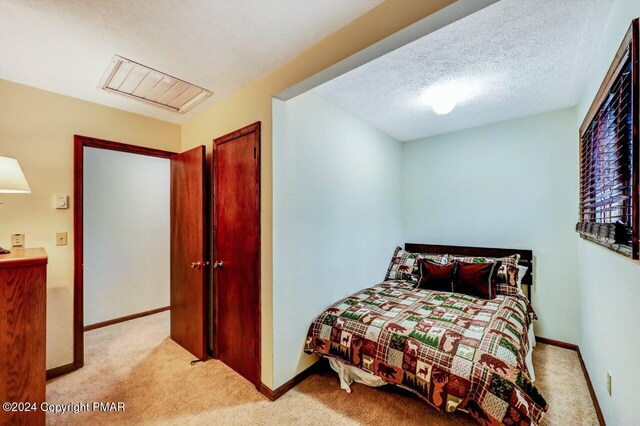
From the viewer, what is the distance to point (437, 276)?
2.87 meters

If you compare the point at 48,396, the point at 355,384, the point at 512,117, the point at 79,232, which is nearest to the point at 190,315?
the point at 48,396

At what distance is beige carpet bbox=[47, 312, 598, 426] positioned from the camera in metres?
1.78

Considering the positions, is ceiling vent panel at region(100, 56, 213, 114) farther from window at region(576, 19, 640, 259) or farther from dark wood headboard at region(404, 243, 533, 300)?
dark wood headboard at region(404, 243, 533, 300)

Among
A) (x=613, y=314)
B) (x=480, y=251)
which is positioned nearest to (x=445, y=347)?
(x=613, y=314)

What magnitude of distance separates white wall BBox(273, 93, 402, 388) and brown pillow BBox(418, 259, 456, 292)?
0.58m

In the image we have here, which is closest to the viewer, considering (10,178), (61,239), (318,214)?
(10,178)

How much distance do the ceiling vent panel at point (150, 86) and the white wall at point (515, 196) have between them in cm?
286

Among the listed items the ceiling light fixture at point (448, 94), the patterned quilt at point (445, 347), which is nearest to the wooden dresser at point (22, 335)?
the patterned quilt at point (445, 347)

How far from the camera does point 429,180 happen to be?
3688 mm

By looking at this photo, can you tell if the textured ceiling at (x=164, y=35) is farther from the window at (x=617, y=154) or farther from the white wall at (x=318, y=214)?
the window at (x=617, y=154)

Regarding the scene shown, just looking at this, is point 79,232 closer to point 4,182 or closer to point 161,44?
point 4,182

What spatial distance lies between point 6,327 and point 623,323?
124 inches

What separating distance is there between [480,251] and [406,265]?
2.95ft

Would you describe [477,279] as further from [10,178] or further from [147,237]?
[147,237]
